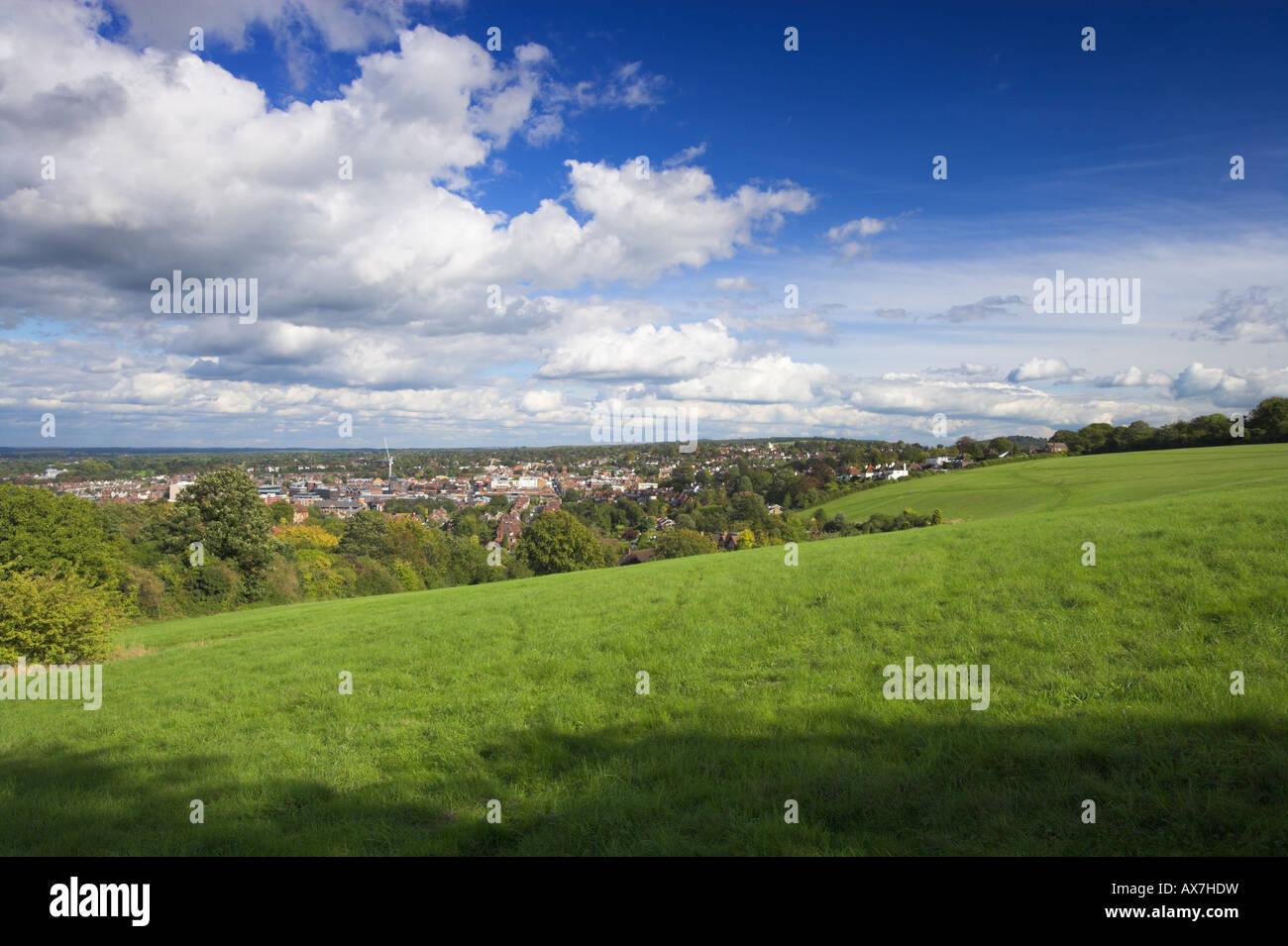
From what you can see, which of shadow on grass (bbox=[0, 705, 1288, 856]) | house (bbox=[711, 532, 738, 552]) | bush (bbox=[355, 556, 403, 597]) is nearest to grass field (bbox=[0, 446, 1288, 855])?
shadow on grass (bbox=[0, 705, 1288, 856])

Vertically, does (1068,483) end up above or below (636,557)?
above

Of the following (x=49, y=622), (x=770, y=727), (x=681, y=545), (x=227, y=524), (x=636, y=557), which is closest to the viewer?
(x=770, y=727)

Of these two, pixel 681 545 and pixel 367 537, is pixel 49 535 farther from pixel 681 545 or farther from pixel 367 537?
pixel 681 545

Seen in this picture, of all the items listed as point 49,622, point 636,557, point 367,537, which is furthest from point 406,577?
point 49,622

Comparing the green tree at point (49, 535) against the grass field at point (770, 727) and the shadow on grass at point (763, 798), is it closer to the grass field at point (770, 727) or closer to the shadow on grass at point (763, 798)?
the grass field at point (770, 727)

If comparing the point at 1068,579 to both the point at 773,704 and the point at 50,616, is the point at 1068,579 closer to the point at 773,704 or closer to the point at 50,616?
the point at 773,704

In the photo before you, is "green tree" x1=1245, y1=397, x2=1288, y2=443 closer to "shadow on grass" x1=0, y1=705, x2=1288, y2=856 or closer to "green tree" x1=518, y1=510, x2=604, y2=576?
"green tree" x1=518, y1=510, x2=604, y2=576
